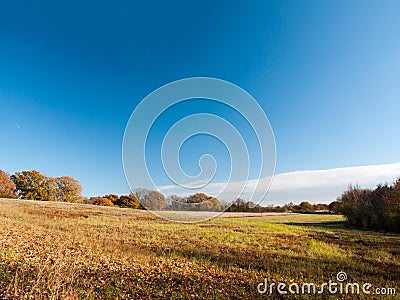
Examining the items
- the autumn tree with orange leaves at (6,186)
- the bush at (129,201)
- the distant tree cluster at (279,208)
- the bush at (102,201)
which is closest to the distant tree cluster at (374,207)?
the distant tree cluster at (279,208)

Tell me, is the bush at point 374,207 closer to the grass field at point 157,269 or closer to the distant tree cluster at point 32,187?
the grass field at point 157,269

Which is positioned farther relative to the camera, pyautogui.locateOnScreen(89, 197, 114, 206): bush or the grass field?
pyautogui.locateOnScreen(89, 197, 114, 206): bush

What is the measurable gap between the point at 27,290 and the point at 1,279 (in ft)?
5.35

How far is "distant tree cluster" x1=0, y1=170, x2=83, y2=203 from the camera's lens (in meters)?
71.8


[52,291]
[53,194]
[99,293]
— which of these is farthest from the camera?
[53,194]

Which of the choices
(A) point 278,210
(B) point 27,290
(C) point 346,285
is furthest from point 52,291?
(A) point 278,210

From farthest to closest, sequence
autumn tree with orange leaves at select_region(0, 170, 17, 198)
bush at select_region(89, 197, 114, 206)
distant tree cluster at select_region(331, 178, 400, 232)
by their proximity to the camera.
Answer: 1. bush at select_region(89, 197, 114, 206)
2. autumn tree with orange leaves at select_region(0, 170, 17, 198)
3. distant tree cluster at select_region(331, 178, 400, 232)

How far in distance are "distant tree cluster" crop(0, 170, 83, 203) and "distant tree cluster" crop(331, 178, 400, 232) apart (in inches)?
3014

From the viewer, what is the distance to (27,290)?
7.12 meters

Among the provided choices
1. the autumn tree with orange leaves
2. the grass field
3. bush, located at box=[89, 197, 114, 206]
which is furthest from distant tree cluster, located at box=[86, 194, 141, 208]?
the grass field

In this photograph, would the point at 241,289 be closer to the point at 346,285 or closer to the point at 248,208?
the point at 346,285

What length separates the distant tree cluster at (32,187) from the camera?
235ft

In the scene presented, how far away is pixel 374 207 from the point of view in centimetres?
4666

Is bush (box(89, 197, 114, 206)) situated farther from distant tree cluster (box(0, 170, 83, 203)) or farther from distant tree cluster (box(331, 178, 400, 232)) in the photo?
distant tree cluster (box(331, 178, 400, 232))
